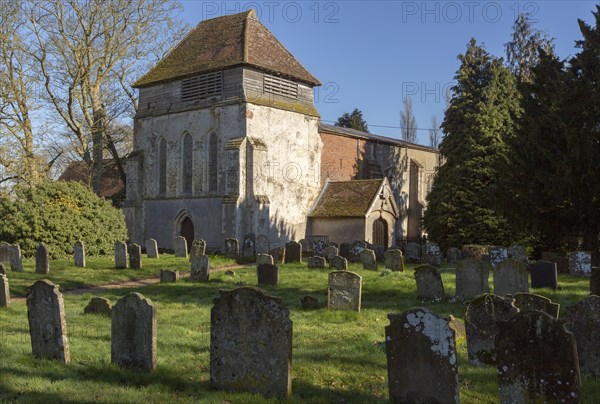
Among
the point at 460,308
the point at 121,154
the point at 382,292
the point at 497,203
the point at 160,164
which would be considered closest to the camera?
the point at 460,308

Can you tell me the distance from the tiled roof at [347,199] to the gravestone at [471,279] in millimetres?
17763

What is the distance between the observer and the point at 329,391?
→ 7.34 meters

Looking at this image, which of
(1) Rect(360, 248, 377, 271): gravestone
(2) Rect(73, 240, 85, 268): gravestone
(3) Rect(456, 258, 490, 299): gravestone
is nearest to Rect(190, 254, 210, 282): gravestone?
(1) Rect(360, 248, 377, 271): gravestone

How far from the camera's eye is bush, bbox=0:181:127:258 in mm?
26053

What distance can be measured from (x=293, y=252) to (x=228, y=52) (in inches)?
533

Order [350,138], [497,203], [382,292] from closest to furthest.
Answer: [382,292]
[497,203]
[350,138]

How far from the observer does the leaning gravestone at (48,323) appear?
8406 millimetres

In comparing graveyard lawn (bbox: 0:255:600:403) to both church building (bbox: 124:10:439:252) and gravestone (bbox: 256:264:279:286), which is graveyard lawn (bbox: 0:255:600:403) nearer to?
gravestone (bbox: 256:264:279:286)

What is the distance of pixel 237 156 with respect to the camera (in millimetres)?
30250

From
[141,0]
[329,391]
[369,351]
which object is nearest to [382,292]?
[369,351]

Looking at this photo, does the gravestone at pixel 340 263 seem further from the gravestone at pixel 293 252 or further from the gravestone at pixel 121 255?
the gravestone at pixel 121 255

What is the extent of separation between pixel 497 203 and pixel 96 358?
17.7 metres

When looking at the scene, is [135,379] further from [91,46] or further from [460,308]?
[91,46]

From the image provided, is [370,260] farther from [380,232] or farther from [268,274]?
[380,232]
